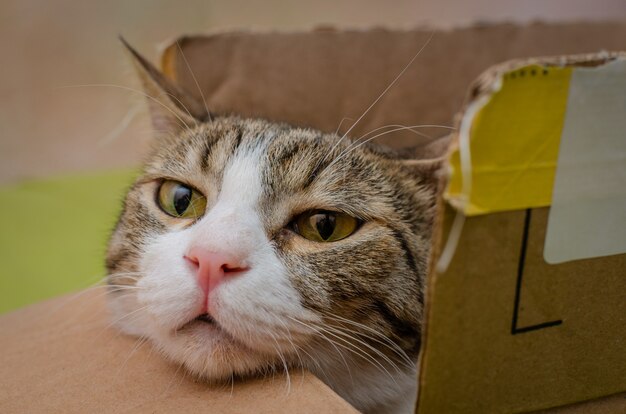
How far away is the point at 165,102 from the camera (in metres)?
1.07

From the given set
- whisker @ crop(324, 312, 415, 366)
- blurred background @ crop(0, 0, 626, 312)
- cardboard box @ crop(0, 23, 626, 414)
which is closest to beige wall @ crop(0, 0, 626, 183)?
blurred background @ crop(0, 0, 626, 312)

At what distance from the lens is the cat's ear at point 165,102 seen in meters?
1.04

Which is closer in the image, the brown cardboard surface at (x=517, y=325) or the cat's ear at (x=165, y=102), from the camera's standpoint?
the brown cardboard surface at (x=517, y=325)

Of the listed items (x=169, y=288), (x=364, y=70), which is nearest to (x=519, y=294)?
(x=169, y=288)

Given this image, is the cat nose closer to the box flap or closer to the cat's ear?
the box flap

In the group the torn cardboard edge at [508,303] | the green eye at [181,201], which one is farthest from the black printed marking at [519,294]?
the green eye at [181,201]

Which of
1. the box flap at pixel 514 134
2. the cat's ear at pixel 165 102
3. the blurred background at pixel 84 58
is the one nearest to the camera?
the box flap at pixel 514 134

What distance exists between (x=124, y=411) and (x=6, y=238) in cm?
136

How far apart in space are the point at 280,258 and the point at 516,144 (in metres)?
0.33

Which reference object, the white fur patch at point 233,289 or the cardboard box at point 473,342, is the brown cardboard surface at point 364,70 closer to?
the cardboard box at point 473,342

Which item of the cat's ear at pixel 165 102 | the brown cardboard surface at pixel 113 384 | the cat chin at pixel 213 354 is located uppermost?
the cat's ear at pixel 165 102

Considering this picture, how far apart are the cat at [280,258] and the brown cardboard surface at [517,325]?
7cm

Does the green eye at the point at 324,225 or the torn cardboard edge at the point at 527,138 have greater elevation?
the torn cardboard edge at the point at 527,138

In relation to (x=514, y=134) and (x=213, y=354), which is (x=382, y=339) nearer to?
(x=213, y=354)
